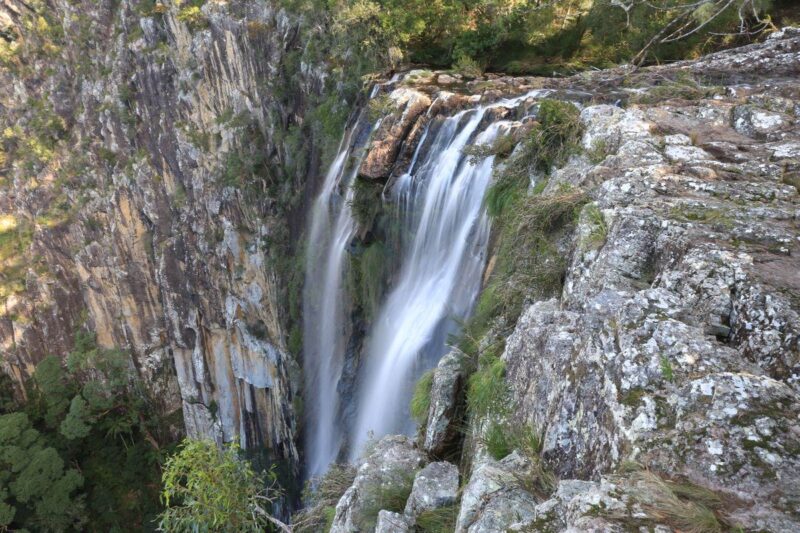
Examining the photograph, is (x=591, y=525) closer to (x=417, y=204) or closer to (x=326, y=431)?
(x=417, y=204)

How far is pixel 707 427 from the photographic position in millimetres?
2324

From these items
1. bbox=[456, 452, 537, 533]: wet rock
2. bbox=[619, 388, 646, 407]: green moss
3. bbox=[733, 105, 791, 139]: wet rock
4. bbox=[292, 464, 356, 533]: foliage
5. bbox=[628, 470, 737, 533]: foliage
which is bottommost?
bbox=[292, 464, 356, 533]: foliage

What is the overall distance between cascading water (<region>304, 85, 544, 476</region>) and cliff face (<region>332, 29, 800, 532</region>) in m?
2.24

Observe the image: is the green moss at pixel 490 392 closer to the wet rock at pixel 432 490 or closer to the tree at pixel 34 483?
the wet rock at pixel 432 490

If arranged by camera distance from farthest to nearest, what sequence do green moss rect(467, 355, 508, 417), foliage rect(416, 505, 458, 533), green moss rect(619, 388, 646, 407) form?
green moss rect(467, 355, 508, 417), foliage rect(416, 505, 458, 533), green moss rect(619, 388, 646, 407)

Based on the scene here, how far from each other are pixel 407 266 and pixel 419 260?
60cm

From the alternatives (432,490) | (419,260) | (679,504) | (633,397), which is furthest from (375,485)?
(419,260)

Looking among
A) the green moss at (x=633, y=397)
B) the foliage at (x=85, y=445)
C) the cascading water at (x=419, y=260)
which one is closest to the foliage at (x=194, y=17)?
the cascading water at (x=419, y=260)

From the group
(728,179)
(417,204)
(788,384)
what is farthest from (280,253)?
(788,384)

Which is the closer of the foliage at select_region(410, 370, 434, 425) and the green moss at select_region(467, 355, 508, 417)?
the green moss at select_region(467, 355, 508, 417)

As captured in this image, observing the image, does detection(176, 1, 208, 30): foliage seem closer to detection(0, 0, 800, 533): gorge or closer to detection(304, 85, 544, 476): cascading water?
detection(0, 0, 800, 533): gorge

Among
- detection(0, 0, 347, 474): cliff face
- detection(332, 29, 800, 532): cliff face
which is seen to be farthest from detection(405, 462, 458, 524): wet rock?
detection(0, 0, 347, 474): cliff face

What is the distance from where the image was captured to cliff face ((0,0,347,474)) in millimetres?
17531

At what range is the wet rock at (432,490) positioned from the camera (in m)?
3.88
